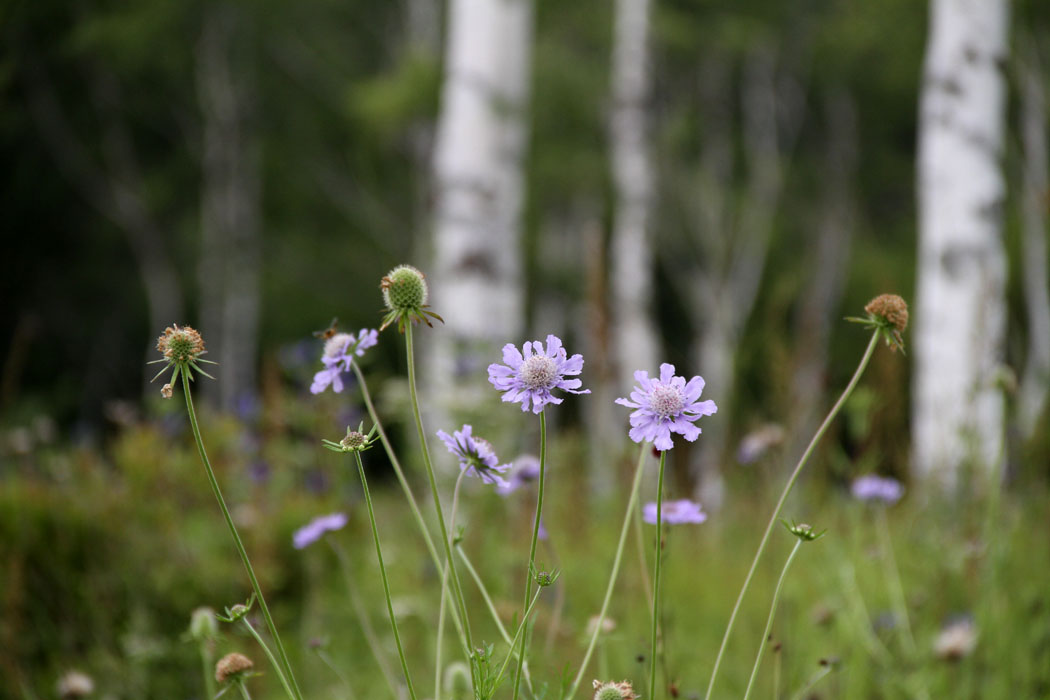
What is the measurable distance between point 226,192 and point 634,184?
6345 mm

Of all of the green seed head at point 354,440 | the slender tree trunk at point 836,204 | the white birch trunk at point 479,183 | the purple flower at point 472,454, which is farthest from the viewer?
the slender tree trunk at point 836,204

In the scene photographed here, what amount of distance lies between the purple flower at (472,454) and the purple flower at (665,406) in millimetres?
151

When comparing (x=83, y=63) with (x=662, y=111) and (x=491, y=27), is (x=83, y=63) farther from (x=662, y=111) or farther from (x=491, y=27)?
(x=491, y=27)

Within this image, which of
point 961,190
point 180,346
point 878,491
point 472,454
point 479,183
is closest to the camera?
point 180,346

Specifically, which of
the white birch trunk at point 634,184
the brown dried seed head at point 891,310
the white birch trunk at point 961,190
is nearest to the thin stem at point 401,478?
the brown dried seed head at point 891,310

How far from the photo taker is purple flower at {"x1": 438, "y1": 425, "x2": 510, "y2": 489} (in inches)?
34.2

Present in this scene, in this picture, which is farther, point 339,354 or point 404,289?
point 339,354

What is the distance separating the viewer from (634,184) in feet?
28.5

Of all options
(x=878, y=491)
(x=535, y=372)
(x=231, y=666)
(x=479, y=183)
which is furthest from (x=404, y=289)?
(x=479, y=183)

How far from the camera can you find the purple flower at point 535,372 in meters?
0.84

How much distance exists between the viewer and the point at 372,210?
1283 centimetres

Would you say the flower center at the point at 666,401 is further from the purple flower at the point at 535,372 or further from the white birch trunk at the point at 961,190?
the white birch trunk at the point at 961,190

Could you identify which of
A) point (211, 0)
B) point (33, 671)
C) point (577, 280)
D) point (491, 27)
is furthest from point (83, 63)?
point (33, 671)

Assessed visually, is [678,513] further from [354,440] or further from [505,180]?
[505,180]
